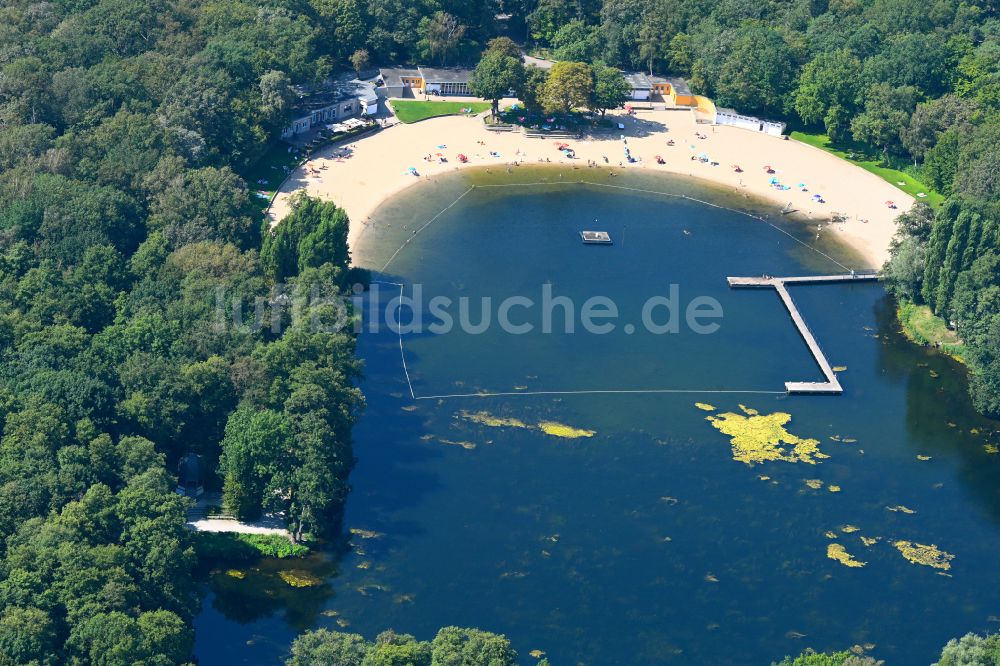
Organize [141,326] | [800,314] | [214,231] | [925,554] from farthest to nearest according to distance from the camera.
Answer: [800,314] → [214,231] → [141,326] → [925,554]

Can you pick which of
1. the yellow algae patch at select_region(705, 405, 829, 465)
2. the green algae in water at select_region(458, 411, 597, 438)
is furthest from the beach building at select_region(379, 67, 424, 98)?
the yellow algae patch at select_region(705, 405, 829, 465)

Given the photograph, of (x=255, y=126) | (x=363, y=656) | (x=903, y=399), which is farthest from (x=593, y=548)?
(x=255, y=126)

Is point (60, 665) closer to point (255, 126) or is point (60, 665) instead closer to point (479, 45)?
point (255, 126)

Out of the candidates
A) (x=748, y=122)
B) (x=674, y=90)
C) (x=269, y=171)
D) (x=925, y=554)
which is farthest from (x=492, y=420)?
(x=674, y=90)

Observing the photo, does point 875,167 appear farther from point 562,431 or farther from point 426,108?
point 562,431

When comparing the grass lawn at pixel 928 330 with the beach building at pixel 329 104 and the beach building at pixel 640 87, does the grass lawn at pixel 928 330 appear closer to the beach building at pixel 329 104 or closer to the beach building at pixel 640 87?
the beach building at pixel 640 87
